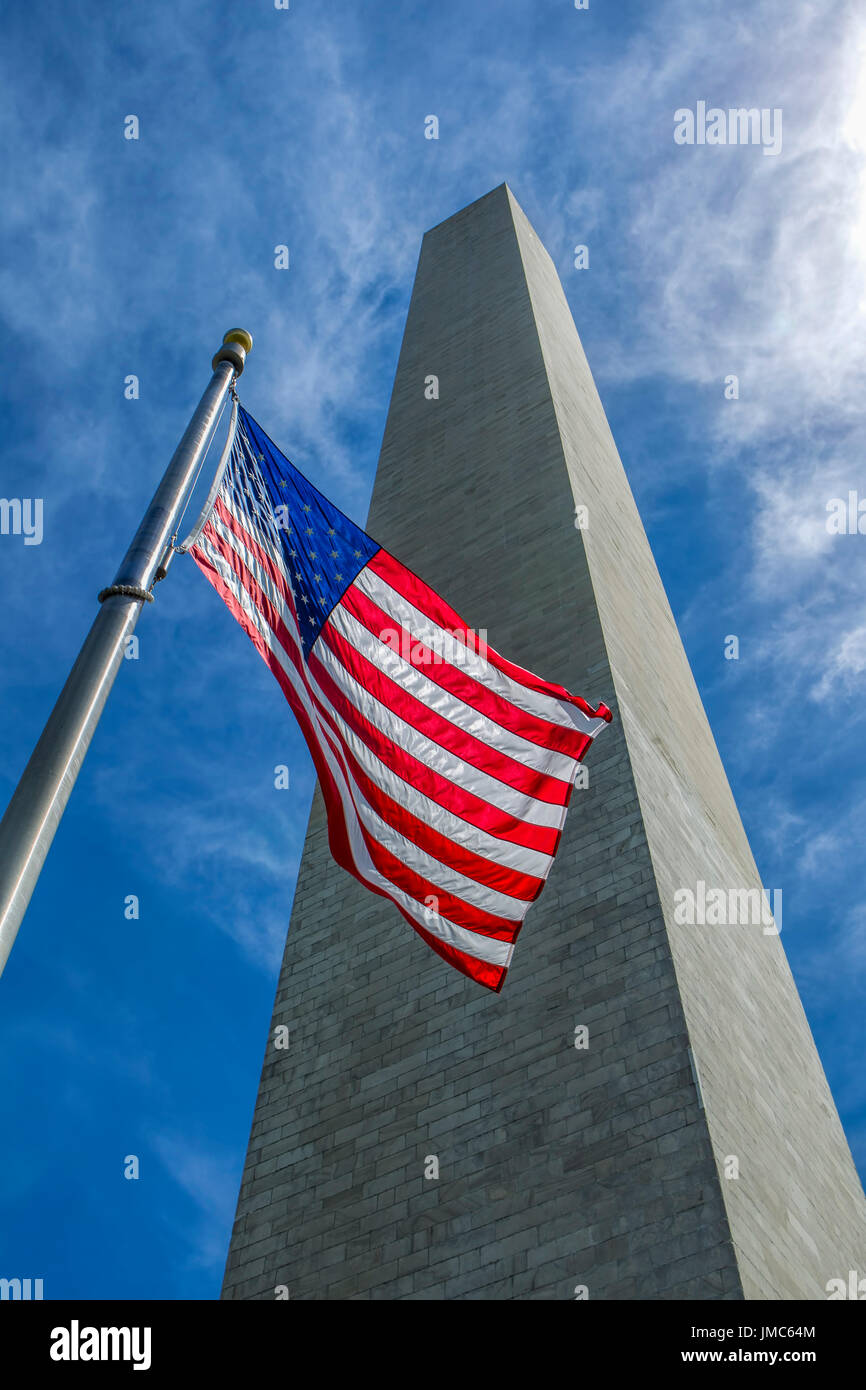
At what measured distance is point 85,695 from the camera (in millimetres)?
7621

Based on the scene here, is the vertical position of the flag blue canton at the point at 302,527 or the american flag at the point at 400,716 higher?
the flag blue canton at the point at 302,527

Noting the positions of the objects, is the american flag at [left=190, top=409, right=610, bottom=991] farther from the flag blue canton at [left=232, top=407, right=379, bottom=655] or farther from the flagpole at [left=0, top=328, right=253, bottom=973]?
the flagpole at [left=0, top=328, right=253, bottom=973]

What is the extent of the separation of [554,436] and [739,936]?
937 cm

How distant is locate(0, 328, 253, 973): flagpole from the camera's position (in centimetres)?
668

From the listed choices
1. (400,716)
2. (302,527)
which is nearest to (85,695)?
(400,716)

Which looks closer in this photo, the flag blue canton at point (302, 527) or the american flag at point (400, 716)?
the american flag at point (400, 716)

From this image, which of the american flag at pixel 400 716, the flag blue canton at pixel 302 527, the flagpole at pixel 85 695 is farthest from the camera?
the flag blue canton at pixel 302 527

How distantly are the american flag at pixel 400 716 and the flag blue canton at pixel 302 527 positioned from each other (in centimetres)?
1

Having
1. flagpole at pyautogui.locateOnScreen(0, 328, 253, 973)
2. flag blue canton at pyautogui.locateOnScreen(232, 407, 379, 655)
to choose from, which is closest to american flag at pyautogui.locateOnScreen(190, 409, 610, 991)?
flag blue canton at pyautogui.locateOnScreen(232, 407, 379, 655)

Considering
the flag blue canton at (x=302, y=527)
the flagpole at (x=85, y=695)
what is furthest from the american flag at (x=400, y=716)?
the flagpole at (x=85, y=695)

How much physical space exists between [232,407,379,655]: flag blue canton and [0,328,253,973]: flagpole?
0.44m

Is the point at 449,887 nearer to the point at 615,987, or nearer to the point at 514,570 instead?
the point at 615,987

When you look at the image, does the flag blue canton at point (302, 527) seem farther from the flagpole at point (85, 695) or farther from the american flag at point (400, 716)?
the flagpole at point (85, 695)

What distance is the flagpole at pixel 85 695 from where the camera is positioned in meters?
6.68
